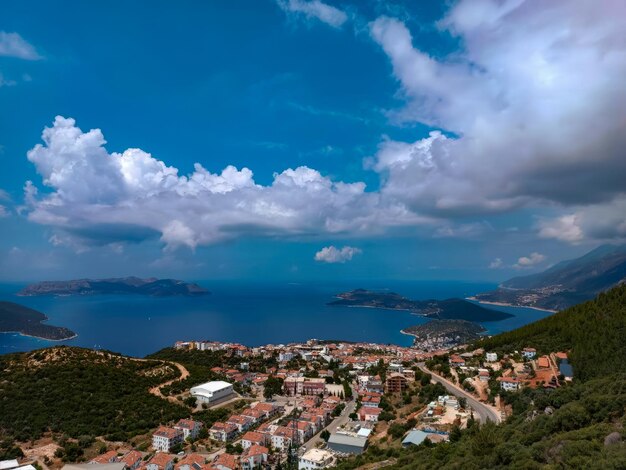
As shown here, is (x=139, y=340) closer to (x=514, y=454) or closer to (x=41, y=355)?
(x=41, y=355)

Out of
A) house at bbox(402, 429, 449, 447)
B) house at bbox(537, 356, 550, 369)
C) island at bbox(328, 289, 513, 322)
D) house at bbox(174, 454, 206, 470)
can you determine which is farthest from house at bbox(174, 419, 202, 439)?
island at bbox(328, 289, 513, 322)

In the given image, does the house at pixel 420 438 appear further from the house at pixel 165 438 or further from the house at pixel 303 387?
the house at pixel 303 387

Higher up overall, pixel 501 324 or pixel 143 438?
pixel 143 438

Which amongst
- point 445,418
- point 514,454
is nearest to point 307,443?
point 445,418

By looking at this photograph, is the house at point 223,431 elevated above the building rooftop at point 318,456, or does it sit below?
above

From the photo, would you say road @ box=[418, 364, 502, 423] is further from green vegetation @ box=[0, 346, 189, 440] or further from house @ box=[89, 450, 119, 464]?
house @ box=[89, 450, 119, 464]

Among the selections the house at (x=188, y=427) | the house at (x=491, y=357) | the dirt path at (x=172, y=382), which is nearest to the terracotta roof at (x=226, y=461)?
the house at (x=188, y=427)
